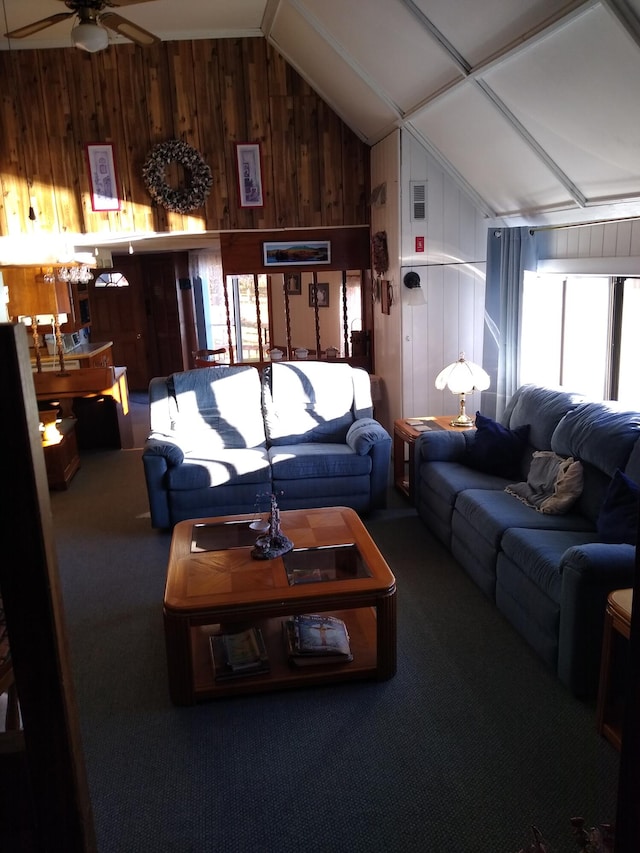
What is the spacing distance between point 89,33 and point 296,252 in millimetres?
3424

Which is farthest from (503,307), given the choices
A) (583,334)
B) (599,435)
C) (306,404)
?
(599,435)

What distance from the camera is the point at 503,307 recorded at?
5.41 m

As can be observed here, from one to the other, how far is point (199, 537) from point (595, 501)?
6.74 ft

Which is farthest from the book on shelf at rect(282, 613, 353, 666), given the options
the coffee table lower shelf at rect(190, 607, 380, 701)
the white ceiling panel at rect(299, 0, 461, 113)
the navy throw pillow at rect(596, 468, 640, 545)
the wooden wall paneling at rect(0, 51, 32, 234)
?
the wooden wall paneling at rect(0, 51, 32, 234)

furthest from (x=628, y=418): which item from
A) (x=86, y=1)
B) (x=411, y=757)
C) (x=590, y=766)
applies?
(x=86, y=1)

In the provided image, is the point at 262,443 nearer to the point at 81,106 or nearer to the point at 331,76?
the point at 331,76

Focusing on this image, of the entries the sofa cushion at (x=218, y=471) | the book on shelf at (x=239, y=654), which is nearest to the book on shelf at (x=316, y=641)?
the book on shelf at (x=239, y=654)

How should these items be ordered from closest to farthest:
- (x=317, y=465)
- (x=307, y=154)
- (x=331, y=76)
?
1. (x=317, y=465)
2. (x=331, y=76)
3. (x=307, y=154)

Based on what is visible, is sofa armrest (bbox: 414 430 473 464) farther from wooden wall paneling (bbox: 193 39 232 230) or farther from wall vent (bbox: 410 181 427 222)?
wooden wall paneling (bbox: 193 39 232 230)

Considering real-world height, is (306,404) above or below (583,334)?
below

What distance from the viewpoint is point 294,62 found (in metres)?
6.28

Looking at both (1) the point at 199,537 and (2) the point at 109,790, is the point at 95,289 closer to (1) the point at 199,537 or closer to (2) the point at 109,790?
(1) the point at 199,537

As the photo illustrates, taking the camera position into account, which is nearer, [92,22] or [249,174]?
[92,22]

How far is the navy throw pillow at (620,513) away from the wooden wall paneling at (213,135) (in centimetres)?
472
